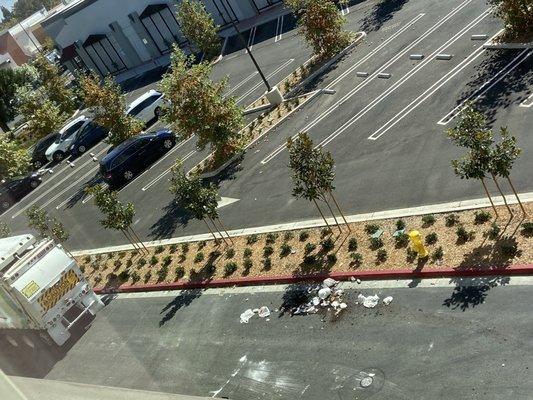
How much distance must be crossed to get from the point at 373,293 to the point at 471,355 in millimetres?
3441

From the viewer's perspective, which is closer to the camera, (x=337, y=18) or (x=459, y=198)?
(x=459, y=198)

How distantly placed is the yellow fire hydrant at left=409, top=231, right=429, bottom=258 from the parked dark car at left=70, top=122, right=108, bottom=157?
2998 cm

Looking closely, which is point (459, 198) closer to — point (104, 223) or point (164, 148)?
point (104, 223)

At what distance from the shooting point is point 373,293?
13.9m

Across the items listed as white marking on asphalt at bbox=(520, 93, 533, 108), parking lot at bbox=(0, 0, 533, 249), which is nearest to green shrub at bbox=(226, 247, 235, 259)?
parking lot at bbox=(0, 0, 533, 249)

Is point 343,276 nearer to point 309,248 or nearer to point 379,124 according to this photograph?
point 309,248

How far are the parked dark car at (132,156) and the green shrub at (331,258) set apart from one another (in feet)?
55.7

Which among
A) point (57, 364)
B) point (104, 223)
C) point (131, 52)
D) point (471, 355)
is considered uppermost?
point (131, 52)

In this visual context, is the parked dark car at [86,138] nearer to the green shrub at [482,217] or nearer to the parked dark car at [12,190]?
the parked dark car at [12,190]

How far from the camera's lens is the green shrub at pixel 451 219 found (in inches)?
571

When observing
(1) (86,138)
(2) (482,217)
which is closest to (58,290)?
(2) (482,217)

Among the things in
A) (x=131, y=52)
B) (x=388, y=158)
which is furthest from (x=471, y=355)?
(x=131, y=52)

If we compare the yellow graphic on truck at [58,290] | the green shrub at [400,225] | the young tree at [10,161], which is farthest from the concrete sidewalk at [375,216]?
the young tree at [10,161]

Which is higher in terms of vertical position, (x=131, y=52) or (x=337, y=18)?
(x=131, y=52)
